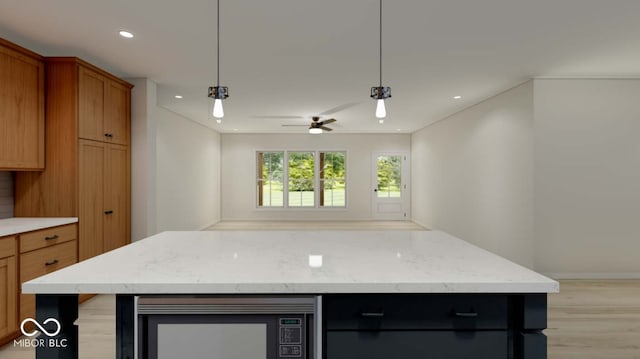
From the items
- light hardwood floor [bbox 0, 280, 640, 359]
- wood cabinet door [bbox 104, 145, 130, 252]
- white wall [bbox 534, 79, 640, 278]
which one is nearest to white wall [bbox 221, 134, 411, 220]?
wood cabinet door [bbox 104, 145, 130, 252]

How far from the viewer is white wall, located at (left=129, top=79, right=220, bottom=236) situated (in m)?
4.13

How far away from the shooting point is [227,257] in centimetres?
157

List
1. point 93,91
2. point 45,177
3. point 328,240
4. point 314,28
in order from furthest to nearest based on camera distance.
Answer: point 93,91 < point 45,177 < point 314,28 < point 328,240

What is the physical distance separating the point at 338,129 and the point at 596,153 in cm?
536

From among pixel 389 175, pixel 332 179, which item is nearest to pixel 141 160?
pixel 332 179

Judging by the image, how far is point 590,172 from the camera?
13.5ft

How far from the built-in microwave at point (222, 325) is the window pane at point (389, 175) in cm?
835

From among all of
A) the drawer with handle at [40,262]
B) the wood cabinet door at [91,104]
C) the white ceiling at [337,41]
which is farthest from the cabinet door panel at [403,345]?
the wood cabinet door at [91,104]

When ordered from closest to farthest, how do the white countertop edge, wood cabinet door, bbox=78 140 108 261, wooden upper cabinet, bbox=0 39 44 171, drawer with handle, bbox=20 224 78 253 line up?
the white countertop edge → drawer with handle, bbox=20 224 78 253 → wooden upper cabinet, bbox=0 39 44 171 → wood cabinet door, bbox=78 140 108 261

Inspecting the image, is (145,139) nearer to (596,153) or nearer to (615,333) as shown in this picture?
(615,333)

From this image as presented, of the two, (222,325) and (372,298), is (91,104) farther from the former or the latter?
(372,298)

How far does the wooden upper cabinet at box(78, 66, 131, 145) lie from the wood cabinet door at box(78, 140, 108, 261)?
0.14 m

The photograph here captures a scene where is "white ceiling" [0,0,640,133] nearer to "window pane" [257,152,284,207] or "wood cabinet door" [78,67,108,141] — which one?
"wood cabinet door" [78,67,108,141]

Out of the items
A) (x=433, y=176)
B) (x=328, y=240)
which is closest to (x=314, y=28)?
(x=328, y=240)
